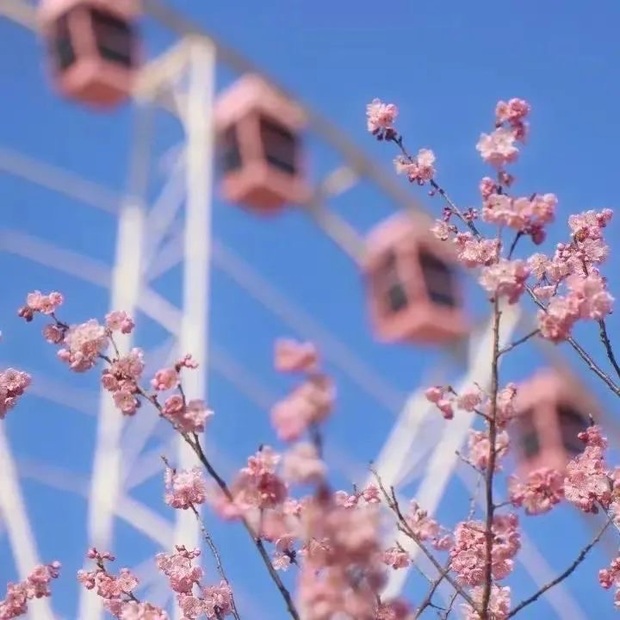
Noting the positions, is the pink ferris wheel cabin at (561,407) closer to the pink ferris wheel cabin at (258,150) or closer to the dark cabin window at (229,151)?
the pink ferris wheel cabin at (258,150)

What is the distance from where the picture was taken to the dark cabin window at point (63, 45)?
8500 mm

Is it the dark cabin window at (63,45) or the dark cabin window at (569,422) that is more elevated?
the dark cabin window at (63,45)

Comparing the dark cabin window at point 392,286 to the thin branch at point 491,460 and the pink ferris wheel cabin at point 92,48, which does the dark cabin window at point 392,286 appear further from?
the thin branch at point 491,460

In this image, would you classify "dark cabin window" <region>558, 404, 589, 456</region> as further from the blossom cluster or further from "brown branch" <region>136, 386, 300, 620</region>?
"brown branch" <region>136, 386, 300, 620</region>

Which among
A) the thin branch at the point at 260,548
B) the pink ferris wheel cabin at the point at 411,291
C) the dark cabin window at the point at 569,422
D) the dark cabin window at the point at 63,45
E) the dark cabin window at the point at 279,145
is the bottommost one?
the thin branch at the point at 260,548

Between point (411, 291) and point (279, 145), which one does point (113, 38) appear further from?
point (411, 291)

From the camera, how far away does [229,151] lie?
9.39 meters

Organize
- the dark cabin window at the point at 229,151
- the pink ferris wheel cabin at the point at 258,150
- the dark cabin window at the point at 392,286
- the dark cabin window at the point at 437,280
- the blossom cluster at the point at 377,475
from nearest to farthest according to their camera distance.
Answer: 1. the blossom cluster at the point at 377,475
2. the pink ferris wheel cabin at the point at 258,150
3. the dark cabin window at the point at 392,286
4. the dark cabin window at the point at 437,280
5. the dark cabin window at the point at 229,151

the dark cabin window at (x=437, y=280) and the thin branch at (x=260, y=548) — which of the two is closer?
the thin branch at (x=260, y=548)

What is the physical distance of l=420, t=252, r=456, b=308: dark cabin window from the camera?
29.6 ft

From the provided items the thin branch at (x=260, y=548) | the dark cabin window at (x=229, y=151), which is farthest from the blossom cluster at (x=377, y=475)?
the dark cabin window at (x=229, y=151)

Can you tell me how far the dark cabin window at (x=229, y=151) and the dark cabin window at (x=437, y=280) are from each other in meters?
1.74

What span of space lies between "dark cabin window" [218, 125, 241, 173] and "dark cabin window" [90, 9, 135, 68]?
3.49 feet

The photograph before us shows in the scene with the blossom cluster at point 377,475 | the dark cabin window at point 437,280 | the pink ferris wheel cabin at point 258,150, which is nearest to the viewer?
the blossom cluster at point 377,475
